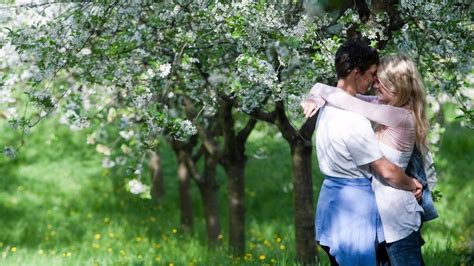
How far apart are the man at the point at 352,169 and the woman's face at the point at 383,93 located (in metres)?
0.04

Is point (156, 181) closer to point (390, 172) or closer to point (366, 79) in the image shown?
point (366, 79)

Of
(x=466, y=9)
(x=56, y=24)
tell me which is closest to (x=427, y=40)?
(x=466, y=9)

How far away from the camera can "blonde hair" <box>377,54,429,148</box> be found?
173 inches

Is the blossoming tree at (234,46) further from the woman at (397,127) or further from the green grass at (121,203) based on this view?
the green grass at (121,203)

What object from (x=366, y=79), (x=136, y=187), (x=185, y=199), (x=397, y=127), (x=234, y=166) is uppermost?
(x=185, y=199)

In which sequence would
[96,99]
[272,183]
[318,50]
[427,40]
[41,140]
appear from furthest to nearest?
[41,140]
[272,183]
[96,99]
[427,40]
[318,50]

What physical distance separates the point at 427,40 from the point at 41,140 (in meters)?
12.2

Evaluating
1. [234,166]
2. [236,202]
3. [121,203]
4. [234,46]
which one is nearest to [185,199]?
[121,203]

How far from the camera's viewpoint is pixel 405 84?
14.4 feet

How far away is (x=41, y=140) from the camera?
57.5ft

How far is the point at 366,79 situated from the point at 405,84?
23cm

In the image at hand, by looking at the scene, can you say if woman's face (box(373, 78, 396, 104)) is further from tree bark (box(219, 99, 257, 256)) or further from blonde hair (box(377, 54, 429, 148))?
tree bark (box(219, 99, 257, 256))

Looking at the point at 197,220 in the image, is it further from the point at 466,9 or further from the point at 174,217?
the point at 466,9

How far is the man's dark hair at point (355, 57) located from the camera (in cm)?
438
